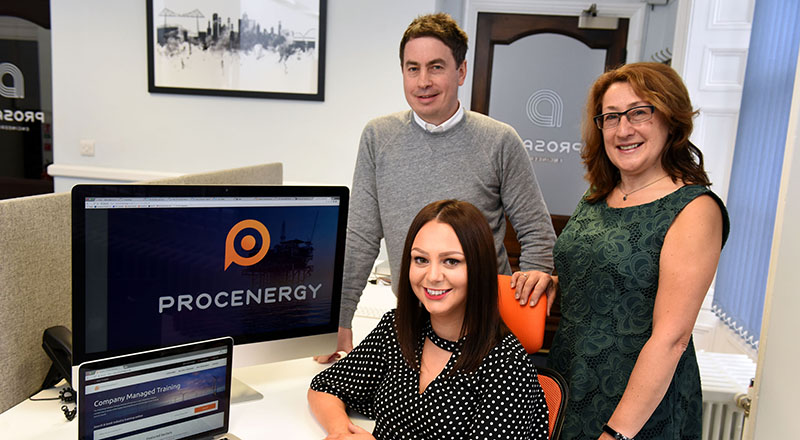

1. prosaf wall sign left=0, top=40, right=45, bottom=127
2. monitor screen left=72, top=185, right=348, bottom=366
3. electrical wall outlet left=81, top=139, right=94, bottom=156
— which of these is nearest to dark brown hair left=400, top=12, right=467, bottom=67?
monitor screen left=72, top=185, right=348, bottom=366

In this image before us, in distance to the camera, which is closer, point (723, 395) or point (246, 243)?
point (246, 243)

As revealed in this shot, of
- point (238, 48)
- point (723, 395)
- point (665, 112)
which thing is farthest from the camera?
point (238, 48)

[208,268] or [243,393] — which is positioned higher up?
[208,268]

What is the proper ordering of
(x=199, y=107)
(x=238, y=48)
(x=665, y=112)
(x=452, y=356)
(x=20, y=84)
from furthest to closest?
(x=20, y=84)
(x=199, y=107)
(x=238, y=48)
(x=665, y=112)
(x=452, y=356)

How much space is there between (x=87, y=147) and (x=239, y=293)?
126 inches

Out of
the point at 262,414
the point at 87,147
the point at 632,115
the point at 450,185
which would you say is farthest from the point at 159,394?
the point at 87,147

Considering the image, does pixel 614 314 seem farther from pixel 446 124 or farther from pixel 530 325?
pixel 446 124

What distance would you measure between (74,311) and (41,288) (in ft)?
0.61

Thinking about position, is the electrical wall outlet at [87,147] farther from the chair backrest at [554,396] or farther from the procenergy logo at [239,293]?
the chair backrest at [554,396]

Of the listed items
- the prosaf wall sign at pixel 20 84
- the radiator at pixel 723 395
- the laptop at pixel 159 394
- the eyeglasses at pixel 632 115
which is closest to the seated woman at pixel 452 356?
the laptop at pixel 159 394

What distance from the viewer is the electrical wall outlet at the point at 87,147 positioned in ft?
12.9

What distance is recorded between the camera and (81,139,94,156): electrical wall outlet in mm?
3936

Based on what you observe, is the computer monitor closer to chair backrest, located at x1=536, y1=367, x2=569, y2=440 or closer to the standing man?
the standing man

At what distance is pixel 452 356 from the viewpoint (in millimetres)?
1165
